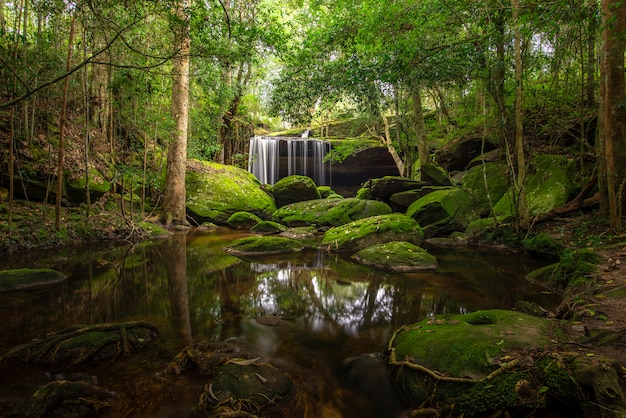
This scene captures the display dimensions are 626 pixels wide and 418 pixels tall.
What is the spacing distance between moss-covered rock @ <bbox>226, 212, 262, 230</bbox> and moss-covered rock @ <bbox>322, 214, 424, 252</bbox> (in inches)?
183

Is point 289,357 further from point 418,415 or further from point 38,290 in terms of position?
point 38,290

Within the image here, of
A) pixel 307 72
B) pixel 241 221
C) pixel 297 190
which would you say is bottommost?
pixel 241 221

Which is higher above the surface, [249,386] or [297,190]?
[297,190]

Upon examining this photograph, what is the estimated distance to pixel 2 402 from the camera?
2.42 m

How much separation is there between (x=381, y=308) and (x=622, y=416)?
305 cm

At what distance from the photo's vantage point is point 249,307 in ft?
15.5

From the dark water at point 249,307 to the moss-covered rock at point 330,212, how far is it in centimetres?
376

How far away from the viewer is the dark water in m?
→ 2.71

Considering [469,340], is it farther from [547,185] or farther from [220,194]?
[220,194]

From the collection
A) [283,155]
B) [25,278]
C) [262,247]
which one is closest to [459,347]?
[25,278]

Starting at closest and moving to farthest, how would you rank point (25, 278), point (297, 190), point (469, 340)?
point (469, 340), point (25, 278), point (297, 190)

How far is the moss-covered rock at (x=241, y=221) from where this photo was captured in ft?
42.2

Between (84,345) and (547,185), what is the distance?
11.1 m

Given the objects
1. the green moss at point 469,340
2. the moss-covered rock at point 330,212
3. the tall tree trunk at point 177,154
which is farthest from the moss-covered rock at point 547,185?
the tall tree trunk at point 177,154
